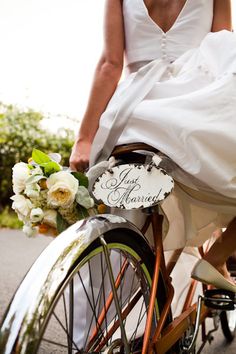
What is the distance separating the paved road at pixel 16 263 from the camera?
10.7 feet

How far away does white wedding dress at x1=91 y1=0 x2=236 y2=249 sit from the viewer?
1.81m

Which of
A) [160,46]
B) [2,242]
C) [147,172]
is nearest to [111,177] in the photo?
[147,172]

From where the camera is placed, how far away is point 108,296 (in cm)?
203

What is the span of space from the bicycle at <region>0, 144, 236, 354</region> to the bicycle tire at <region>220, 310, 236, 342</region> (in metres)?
0.79

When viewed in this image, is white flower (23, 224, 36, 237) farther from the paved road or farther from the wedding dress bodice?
the paved road

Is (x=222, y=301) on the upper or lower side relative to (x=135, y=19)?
lower

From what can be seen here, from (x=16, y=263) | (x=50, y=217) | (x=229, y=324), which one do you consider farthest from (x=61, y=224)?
(x=16, y=263)

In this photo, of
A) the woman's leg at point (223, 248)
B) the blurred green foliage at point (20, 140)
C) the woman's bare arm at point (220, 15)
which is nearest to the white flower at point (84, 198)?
the woman's leg at point (223, 248)

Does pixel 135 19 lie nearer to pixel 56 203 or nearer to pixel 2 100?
pixel 56 203

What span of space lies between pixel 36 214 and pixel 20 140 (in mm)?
7531

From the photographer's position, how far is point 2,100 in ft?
31.2

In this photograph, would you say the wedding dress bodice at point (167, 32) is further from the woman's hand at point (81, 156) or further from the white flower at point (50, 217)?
the white flower at point (50, 217)

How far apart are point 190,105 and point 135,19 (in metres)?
0.56

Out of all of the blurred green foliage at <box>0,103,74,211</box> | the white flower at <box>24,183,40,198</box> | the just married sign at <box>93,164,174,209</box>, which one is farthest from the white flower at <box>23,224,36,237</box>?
the blurred green foliage at <box>0,103,74,211</box>
